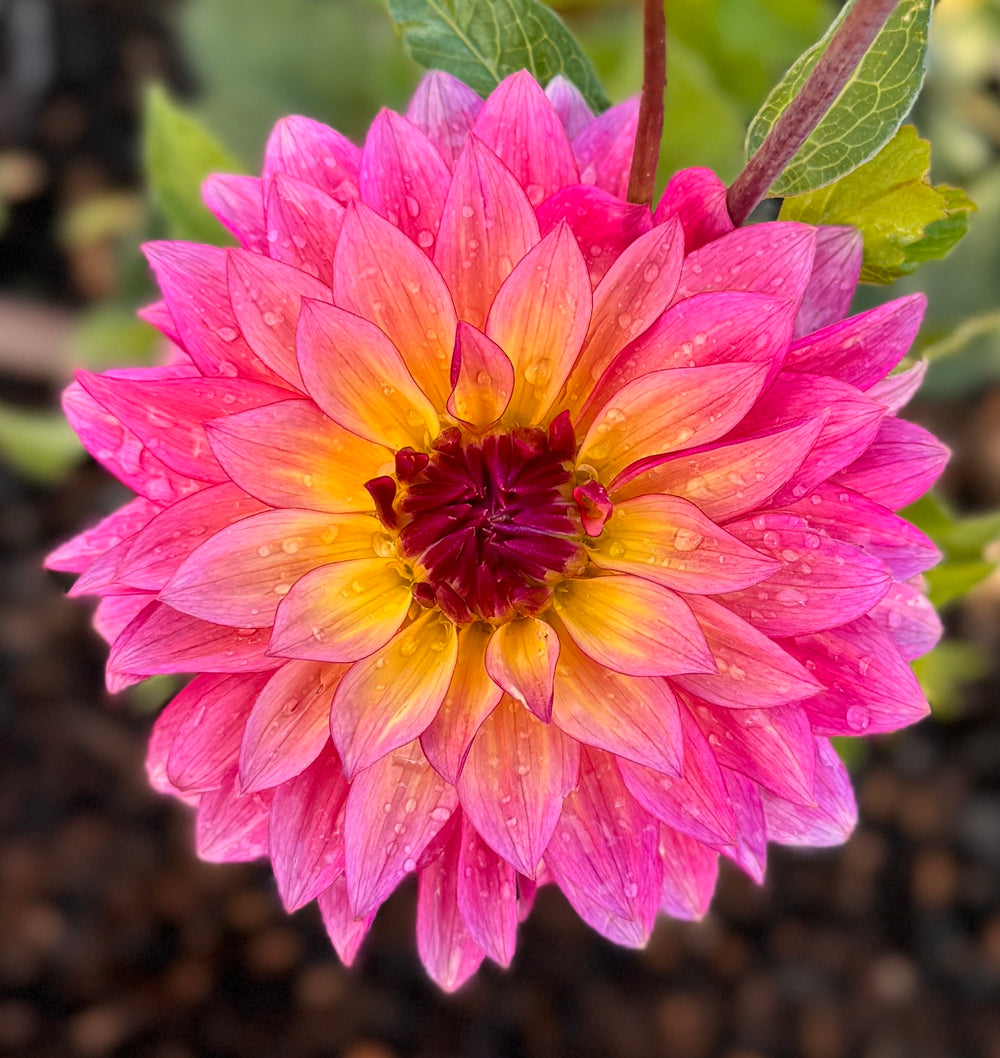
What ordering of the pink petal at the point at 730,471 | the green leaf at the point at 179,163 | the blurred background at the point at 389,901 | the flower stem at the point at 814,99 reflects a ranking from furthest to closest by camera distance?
the blurred background at the point at 389,901
the green leaf at the point at 179,163
the pink petal at the point at 730,471
the flower stem at the point at 814,99

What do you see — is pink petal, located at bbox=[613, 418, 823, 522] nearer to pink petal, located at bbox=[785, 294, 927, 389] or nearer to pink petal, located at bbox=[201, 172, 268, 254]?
pink petal, located at bbox=[785, 294, 927, 389]

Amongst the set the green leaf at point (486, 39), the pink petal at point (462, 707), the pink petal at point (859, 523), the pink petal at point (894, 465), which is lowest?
the pink petal at point (462, 707)

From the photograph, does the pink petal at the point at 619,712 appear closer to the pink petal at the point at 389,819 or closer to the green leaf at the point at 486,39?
the pink petal at the point at 389,819

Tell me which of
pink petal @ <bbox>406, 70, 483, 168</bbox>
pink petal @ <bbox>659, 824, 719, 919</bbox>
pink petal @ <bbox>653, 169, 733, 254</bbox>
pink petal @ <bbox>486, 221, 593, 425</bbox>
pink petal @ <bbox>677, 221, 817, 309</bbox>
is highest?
pink petal @ <bbox>406, 70, 483, 168</bbox>

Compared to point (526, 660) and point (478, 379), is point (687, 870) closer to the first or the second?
point (526, 660)

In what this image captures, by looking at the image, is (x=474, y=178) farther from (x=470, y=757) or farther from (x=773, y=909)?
(x=773, y=909)

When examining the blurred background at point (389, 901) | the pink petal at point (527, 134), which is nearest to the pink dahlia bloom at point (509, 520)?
the pink petal at point (527, 134)

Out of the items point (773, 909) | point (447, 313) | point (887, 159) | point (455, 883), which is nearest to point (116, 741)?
point (773, 909)

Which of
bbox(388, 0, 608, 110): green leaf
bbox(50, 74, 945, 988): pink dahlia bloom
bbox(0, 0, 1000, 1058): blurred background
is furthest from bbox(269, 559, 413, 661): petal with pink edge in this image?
bbox(0, 0, 1000, 1058): blurred background
